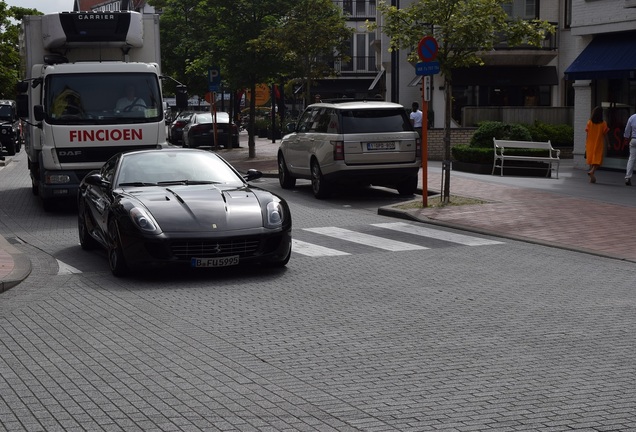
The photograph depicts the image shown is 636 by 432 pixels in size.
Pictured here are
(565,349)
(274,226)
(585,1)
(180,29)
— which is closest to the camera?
(565,349)

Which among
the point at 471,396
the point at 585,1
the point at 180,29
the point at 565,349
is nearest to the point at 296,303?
the point at 565,349

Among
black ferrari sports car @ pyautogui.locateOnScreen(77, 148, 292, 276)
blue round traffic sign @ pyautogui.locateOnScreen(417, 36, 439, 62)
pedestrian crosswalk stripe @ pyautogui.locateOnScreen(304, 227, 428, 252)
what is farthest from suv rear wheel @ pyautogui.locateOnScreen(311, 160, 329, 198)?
black ferrari sports car @ pyautogui.locateOnScreen(77, 148, 292, 276)

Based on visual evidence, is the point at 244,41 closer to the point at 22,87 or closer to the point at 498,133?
the point at 498,133

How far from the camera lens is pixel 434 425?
6.05 meters

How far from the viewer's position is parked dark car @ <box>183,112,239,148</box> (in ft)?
140

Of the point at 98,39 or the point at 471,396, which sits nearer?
the point at 471,396

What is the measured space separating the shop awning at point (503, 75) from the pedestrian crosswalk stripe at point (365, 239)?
3038 centimetres

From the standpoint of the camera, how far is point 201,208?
38.7ft

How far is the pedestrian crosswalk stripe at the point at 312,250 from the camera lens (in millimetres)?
13883

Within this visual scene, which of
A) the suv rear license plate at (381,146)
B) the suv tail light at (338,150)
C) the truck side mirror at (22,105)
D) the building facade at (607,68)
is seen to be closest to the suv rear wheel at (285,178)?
the suv tail light at (338,150)

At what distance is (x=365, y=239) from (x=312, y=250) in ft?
4.62

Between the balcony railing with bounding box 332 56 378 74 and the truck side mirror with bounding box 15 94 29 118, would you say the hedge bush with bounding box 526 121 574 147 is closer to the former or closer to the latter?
the truck side mirror with bounding box 15 94 29 118

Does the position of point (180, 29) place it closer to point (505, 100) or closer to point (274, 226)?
point (505, 100)

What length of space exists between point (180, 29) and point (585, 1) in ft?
116
